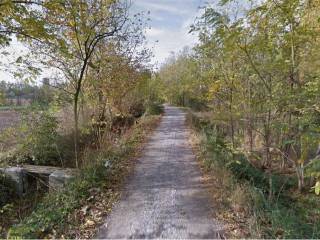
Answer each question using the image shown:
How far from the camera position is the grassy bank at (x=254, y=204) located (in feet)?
13.6

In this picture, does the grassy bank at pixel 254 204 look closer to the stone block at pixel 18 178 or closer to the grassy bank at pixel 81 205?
the grassy bank at pixel 81 205

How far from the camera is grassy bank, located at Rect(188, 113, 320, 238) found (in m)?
4.15

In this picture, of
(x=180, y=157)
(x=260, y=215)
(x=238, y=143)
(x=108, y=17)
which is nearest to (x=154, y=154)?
(x=180, y=157)

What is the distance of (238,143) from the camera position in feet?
34.1

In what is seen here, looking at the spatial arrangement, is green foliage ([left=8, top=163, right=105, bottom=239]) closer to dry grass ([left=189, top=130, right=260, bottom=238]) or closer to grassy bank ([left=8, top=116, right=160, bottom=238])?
grassy bank ([left=8, top=116, right=160, bottom=238])

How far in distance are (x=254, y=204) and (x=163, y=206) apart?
1614mm

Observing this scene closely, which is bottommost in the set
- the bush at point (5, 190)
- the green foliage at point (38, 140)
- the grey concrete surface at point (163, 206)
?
the bush at point (5, 190)

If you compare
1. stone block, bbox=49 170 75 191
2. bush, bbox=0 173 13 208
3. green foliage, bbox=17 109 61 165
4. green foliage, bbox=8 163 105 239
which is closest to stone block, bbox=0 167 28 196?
bush, bbox=0 173 13 208

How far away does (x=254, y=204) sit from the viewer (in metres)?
4.84

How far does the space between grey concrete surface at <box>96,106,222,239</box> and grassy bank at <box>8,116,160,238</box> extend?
0.87 feet

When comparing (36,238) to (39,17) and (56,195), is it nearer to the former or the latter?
(56,195)

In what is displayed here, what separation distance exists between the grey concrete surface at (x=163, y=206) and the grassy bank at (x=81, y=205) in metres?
0.26

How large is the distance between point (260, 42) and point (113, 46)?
26.7 feet

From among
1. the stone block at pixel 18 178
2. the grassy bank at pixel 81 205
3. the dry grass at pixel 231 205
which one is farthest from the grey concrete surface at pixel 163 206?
the stone block at pixel 18 178
